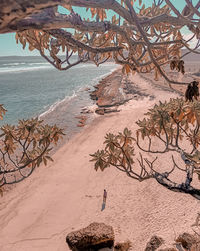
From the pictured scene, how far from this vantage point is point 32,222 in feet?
33.7

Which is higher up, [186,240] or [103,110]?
[103,110]

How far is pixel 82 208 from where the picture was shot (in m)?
10.9

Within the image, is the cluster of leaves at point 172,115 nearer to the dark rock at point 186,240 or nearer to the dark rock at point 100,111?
the dark rock at point 186,240

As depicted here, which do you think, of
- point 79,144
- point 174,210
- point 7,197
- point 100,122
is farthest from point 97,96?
point 174,210

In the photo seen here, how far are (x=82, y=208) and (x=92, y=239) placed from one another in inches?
133

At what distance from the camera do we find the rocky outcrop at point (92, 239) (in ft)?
25.0

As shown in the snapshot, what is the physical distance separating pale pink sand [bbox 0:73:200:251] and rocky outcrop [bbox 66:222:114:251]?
39.1 inches

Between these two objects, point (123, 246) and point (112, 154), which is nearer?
point (112, 154)

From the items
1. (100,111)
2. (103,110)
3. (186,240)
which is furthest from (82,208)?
(103,110)

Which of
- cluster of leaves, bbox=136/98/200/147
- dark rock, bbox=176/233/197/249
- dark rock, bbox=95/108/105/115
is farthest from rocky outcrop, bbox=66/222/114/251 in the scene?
dark rock, bbox=95/108/105/115

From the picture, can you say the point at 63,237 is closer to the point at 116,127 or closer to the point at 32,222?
the point at 32,222

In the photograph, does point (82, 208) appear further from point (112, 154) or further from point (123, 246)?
point (112, 154)

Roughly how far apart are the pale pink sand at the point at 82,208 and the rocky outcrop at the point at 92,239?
0.99 m

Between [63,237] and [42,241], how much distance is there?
872mm
